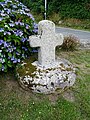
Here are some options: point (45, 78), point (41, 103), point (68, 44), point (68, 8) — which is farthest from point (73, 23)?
point (41, 103)

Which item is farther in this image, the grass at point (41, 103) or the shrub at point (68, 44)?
the shrub at point (68, 44)

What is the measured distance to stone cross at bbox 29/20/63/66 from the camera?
472 cm

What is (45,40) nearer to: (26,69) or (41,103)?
(26,69)

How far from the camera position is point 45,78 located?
4555 millimetres

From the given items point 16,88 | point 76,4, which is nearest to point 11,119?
point 16,88

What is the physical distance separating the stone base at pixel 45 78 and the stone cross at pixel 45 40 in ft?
0.55

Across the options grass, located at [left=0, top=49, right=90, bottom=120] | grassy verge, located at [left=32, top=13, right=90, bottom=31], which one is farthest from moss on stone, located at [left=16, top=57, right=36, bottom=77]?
grassy verge, located at [left=32, top=13, right=90, bottom=31]

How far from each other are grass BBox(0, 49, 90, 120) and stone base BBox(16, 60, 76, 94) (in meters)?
0.14

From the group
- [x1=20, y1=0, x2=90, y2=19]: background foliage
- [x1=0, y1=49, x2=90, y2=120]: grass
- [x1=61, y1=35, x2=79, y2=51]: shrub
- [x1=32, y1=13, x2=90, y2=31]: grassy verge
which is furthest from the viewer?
[x1=20, y1=0, x2=90, y2=19]: background foliage

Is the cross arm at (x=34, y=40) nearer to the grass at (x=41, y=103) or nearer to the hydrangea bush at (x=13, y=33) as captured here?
the hydrangea bush at (x=13, y=33)

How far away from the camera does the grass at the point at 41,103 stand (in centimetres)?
436

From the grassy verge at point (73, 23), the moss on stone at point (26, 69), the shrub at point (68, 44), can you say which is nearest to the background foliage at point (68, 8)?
the grassy verge at point (73, 23)

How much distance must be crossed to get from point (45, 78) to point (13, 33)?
98 centimetres

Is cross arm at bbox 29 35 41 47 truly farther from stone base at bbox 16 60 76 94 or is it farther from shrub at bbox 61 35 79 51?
shrub at bbox 61 35 79 51
